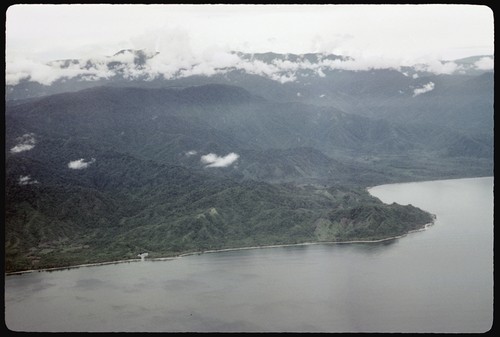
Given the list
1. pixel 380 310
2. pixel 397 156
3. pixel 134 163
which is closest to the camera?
pixel 380 310

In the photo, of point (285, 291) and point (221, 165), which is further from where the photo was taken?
point (221, 165)

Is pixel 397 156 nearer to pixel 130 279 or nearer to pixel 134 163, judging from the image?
pixel 134 163

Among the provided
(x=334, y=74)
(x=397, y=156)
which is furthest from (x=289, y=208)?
(x=334, y=74)

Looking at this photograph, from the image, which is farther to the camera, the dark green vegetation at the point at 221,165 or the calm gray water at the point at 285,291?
the dark green vegetation at the point at 221,165

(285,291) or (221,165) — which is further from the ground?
(221,165)

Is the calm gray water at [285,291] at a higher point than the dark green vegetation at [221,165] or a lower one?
lower
